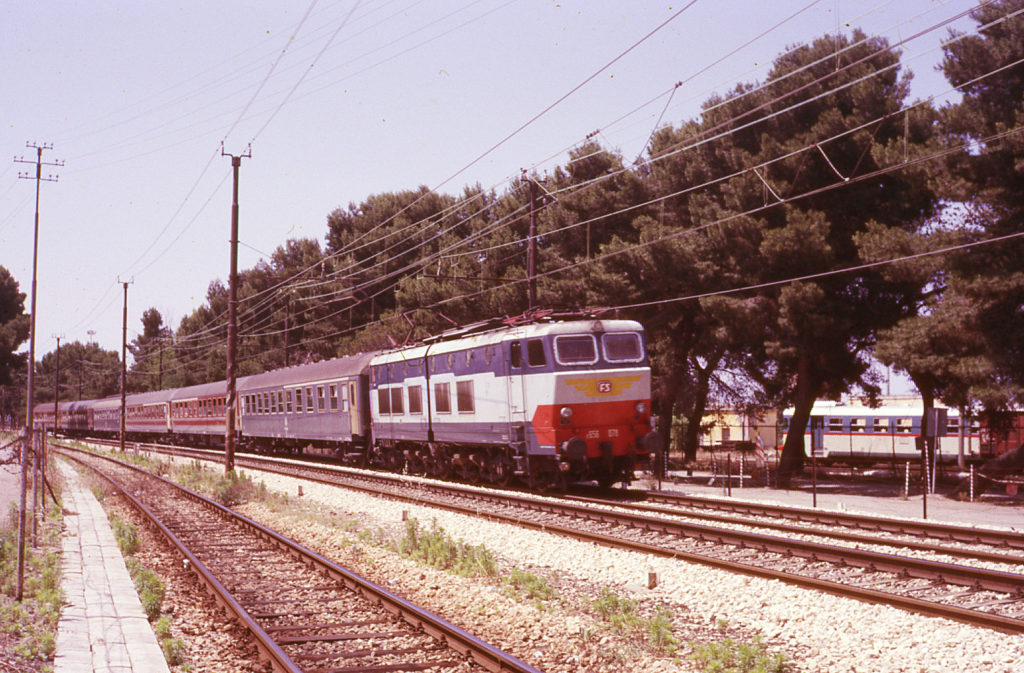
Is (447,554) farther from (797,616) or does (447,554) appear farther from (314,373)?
(314,373)

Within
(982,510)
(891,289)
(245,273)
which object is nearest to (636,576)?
(982,510)

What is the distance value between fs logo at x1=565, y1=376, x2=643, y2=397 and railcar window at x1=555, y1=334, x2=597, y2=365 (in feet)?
1.41

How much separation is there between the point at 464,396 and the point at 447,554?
9.94 metres

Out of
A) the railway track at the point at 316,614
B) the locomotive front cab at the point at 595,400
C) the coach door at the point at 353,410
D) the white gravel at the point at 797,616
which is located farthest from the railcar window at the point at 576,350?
the coach door at the point at 353,410

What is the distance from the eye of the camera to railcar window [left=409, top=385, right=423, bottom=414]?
82.1ft

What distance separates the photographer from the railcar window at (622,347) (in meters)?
20.4

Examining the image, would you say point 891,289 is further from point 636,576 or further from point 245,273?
point 245,273

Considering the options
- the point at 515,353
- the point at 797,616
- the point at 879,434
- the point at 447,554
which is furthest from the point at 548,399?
the point at 879,434

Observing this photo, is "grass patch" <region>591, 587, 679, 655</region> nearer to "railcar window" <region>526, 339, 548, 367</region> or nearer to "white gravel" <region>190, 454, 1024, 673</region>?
"white gravel" <region>190, 454, 1024, 673</region>

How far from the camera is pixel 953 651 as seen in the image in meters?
8.12

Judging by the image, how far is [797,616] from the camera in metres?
9.44

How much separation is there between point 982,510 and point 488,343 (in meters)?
11.2

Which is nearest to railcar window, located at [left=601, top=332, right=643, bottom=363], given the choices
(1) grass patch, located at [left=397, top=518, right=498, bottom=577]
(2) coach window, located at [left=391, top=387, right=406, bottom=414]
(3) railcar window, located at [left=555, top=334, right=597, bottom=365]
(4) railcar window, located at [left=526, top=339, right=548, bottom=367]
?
(3) railcar window, located at [left=555, top=334, right=597, bottom=365]

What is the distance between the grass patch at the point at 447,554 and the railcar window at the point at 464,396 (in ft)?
25.9
